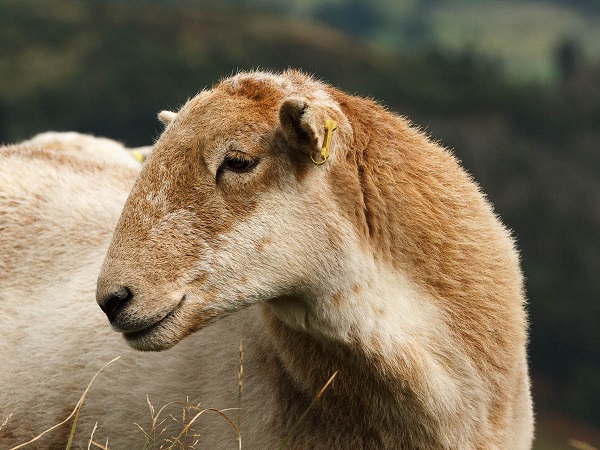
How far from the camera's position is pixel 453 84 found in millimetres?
88000

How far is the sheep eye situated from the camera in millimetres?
5664

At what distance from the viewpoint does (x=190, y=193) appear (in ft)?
18.6

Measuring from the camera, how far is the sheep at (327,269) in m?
5.57

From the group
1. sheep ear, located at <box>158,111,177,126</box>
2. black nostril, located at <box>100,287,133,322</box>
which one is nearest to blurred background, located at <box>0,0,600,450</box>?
sheep ear, located at <box>158,111,177,126</box>

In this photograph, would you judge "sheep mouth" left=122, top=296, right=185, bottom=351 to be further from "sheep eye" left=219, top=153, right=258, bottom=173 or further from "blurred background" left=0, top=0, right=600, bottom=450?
"blurred background" left=0, top=0, right=600, bottom=450

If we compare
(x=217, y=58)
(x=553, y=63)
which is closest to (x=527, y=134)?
(x=553, y=63)

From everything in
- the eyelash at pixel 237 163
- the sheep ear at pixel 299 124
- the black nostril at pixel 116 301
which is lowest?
the black nostril at pixel 116 301

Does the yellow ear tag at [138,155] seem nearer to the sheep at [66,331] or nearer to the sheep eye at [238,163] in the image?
the sheep at [66,331]

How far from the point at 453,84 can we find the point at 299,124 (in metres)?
84.4

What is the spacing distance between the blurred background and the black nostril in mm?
39784

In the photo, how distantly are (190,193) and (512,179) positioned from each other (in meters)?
59.0

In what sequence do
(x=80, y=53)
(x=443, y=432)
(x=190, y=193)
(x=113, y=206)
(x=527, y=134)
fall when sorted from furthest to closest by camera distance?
1. (x=80, y=53)
2. (x=527, y=134)
3. (x=113, y=206)
4. (x=443, y=432)
5. (x=190, y=193)

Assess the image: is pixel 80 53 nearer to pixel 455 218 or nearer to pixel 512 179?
pixel 512 179

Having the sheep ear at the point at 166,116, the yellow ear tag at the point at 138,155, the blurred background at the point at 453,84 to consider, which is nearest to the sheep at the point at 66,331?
the sheep ear at the point at 166,116
